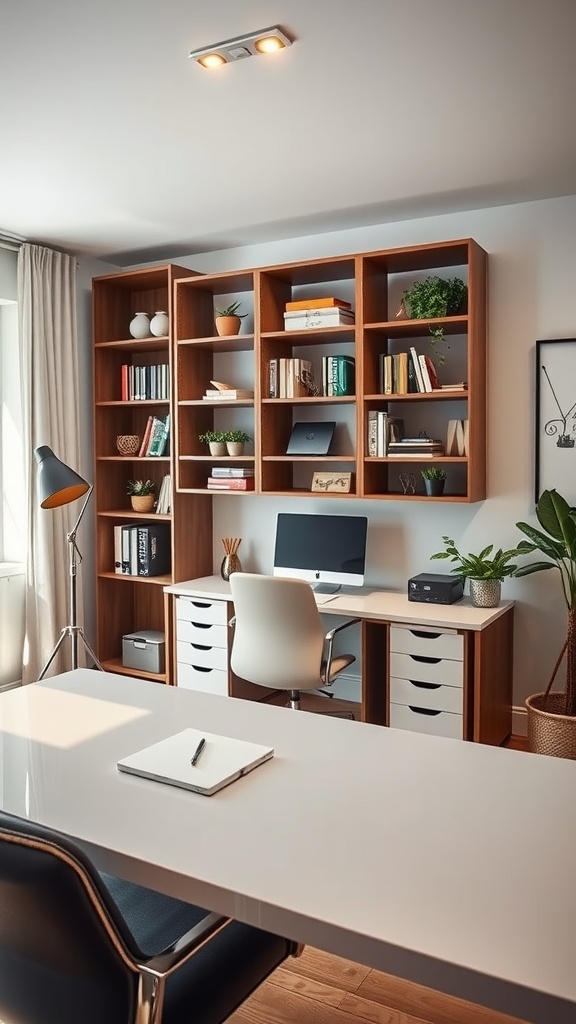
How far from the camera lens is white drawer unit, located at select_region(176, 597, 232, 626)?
4.11 meters

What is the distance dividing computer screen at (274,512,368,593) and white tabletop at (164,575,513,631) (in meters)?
0.11

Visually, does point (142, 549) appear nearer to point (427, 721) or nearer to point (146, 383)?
point (146, 383)

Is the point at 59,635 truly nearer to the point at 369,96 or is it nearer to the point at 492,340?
the point at 492,340

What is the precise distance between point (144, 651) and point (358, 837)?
11.6 ft

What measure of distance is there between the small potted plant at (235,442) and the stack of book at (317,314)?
2.07ft

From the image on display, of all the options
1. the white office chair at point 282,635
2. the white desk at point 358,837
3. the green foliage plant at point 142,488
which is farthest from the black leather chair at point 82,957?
the green foliage plant at point 142,488

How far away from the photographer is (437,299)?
369 cm

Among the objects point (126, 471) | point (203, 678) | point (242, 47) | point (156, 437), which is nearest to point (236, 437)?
point (156, 437)

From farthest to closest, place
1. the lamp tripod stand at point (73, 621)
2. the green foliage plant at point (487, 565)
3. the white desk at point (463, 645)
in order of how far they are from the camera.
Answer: the lamp tripod stand at point (73, 621) < the green foliage plant at point (487, 565) < the white desk at point (463, 645)

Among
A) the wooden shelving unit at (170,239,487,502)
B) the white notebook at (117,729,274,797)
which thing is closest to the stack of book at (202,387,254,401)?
the wooden shelving unit at (170,239,487,502)

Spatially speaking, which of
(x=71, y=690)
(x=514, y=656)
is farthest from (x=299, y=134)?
(x=514, y=656)

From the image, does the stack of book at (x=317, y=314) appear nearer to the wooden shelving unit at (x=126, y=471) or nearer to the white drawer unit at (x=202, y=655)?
the wooden shelving unit at (x=126, y=471)

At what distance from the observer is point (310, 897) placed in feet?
3.72

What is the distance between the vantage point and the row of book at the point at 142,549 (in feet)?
15.4
